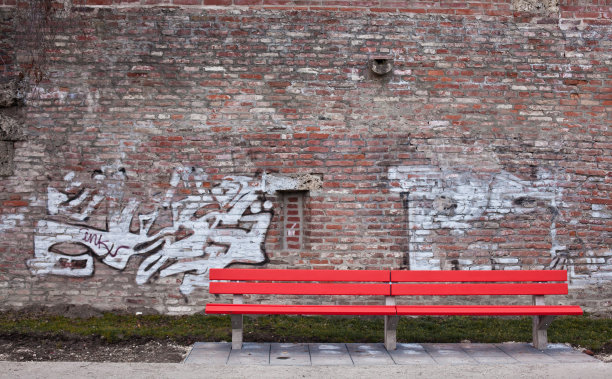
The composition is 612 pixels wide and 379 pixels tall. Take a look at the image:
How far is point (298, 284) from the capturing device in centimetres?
507

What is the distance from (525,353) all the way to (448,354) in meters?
0.74

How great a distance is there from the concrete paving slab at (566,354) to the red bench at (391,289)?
4.7 inches

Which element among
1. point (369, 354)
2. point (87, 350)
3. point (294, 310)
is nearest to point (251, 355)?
point (294, 310)

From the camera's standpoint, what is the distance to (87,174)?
6367mm

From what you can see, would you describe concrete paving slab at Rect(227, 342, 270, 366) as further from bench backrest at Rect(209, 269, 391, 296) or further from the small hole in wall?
the small hole in wall

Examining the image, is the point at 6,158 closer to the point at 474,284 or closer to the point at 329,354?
the point at 329,354

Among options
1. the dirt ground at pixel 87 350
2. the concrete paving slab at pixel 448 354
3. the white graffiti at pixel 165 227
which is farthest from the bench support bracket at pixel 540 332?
the dirt ground at pixel 87 350

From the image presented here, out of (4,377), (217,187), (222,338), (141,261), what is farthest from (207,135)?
(4,377)

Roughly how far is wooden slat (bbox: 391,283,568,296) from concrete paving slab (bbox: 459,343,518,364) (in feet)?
1.73

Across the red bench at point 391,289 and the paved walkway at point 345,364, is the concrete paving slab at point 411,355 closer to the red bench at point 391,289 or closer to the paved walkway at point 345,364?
the paved walkway at point 345,364

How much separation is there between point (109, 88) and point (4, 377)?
348cm

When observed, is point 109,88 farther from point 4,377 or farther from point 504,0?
point 504,0

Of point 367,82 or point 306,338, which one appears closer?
point 306,338

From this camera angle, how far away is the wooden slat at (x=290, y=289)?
5039mm
